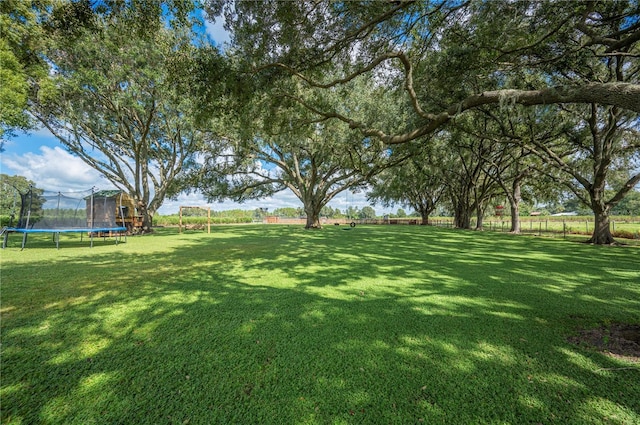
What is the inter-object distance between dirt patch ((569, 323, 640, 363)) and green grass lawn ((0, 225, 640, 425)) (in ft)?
0.35

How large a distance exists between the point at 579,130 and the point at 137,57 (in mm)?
21494

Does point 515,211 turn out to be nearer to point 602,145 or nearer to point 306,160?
point 602,145

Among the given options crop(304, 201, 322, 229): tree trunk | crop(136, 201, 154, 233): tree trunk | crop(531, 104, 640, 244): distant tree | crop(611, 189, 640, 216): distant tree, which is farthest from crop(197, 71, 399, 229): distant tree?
crop(611, 189, 640, 216): distant tree

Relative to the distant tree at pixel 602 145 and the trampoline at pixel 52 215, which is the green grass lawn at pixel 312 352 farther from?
the distant tree at pixel 602 145

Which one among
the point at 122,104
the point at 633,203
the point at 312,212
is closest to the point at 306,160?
the point at 312,212

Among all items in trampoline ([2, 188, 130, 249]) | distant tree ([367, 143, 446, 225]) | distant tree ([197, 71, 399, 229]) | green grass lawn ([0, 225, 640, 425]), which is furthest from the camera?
distant tree ([367, 143, 446, 225])

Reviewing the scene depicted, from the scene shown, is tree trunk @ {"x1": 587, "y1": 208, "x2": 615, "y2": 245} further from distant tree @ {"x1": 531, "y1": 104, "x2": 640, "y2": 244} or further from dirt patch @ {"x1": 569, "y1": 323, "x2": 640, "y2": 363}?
dirt patch @ {"x1": 569, "y1": 323, "x2": 640, "y2": 363}

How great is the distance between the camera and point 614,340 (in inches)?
96.0

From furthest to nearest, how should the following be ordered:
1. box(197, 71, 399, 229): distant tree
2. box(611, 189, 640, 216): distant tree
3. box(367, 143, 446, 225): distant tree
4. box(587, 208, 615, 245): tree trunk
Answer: box(611, 189, 640, 216): distant tree < box(367, 143, 446, 225): distant tree < box(197, 71, 399, 229): distant tree < box(587, 208, 615, 245): tree trunk

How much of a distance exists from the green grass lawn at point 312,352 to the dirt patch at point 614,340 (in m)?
0.11

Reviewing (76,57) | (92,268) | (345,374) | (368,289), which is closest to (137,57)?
(76,57)

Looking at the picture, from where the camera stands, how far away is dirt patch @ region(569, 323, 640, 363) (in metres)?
2.24

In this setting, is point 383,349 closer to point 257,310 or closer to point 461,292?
point 257,310

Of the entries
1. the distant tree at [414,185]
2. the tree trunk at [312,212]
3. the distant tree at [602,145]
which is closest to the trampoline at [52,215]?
the tree trunk at [312,212]
